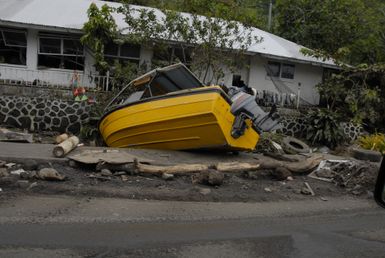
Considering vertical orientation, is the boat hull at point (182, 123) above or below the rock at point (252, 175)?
above

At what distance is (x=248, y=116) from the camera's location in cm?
979

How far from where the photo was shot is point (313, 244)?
5.56m

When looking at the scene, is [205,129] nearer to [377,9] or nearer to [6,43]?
[6,43]

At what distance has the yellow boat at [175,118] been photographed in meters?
9.70

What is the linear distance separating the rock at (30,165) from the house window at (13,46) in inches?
381

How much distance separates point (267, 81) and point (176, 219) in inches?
541

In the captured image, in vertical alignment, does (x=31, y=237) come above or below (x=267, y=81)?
below

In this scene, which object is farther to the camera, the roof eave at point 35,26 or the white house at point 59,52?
the white house at point 59,52

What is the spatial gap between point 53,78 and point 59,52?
41.2 inches

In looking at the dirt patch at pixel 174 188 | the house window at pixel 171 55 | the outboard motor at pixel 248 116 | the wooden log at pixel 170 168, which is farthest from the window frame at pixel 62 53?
the wooden log at pixel 170 168

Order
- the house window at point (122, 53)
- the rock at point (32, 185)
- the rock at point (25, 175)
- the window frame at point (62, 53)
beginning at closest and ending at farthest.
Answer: the rock at point (32, 185) → the rock at point (25, 175) → the window frame at point (62, 53) → the house window at point (122, 53)

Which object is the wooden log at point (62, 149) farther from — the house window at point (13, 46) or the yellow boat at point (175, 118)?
the house window at point (13, 46)

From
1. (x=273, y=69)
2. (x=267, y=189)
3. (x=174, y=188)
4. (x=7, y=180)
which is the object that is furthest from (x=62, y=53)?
(x=267, y=189)

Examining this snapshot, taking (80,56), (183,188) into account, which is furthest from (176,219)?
(80,56)
